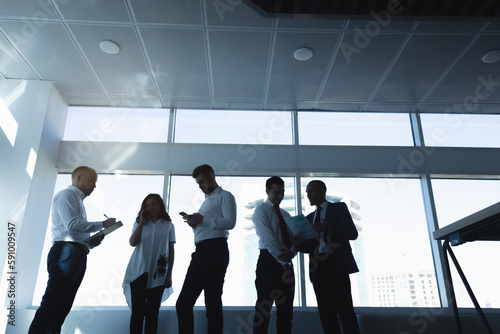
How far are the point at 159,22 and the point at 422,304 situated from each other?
401 centimetres

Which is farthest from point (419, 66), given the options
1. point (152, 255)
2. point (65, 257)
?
point (65, 257)

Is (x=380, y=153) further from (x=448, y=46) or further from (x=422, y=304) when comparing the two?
(x=422, y=304)

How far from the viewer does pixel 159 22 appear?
10.8 feet

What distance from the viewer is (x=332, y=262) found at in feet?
8.56

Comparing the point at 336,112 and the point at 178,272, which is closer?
the point at 178,272

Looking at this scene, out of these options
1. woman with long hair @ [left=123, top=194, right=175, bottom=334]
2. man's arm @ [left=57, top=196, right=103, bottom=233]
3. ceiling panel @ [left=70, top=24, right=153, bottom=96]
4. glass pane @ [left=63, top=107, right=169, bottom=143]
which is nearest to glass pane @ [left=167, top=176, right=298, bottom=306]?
glass pane @ [left=63, top=107, right=169, bottom=143]

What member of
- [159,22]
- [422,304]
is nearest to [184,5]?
[159,22]

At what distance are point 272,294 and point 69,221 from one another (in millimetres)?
1533

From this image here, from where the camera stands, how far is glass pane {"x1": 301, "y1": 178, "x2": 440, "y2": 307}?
13.3ft

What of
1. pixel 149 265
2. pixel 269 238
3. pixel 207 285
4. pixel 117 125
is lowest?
pixel 207 285

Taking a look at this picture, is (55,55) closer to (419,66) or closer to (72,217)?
(72,217)

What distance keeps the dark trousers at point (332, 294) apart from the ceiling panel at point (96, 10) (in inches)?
104

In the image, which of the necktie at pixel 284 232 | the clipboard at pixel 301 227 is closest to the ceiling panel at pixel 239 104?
the necktie at pixel 284 232

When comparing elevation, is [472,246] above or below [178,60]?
below
